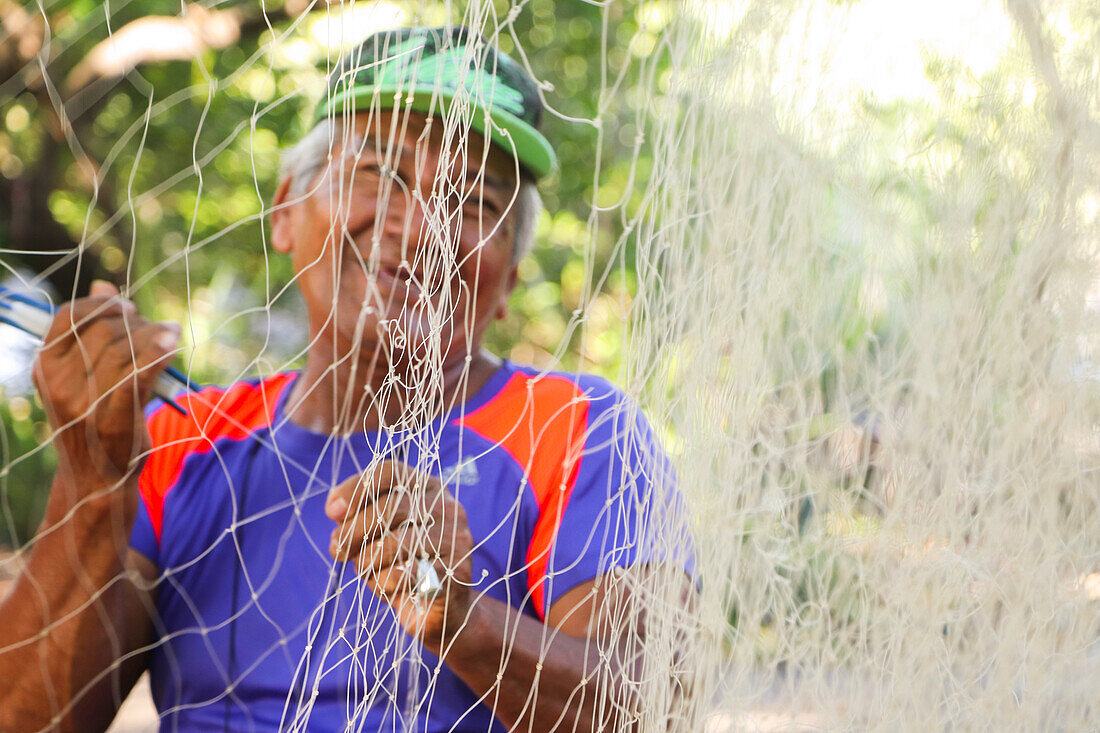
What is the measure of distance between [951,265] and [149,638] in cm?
111

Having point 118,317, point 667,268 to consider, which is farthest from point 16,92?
point 667,268

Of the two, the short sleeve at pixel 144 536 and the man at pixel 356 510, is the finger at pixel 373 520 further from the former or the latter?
the short sleeve at pixel 144 536

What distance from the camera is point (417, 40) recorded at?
1041 millimetres

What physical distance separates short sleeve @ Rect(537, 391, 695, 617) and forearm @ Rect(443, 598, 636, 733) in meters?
0.06

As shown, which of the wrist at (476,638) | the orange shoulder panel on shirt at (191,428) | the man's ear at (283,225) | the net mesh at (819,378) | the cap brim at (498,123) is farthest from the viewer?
the man's ear at (283,225)

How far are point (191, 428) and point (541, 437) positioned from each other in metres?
0.50

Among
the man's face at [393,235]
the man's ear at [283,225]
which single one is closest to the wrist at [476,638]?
the man's face at [393,235]

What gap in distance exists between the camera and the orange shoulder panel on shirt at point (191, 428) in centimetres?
123

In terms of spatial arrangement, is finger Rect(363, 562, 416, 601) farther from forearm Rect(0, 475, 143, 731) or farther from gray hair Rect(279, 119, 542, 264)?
gray hair Rect(279, 119, 542, 264)

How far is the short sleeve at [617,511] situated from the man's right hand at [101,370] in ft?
1.71

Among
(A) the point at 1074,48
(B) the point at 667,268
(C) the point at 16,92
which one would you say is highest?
(A) the point at 1074,48

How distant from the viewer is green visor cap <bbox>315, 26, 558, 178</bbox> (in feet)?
3.38

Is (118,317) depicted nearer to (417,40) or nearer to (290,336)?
(417,40)

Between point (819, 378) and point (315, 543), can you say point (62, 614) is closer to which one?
point (315, 543)
